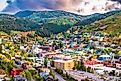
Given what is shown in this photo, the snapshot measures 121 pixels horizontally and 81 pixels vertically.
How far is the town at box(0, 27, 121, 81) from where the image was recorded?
126 ft

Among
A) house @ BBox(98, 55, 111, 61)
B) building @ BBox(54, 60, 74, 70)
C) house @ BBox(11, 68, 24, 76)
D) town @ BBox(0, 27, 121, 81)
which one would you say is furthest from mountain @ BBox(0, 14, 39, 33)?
house @ BBox(11, 68, 24, 76)

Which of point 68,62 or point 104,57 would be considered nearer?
point 68,62

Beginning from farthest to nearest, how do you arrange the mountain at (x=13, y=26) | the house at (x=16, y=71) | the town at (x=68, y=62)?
1. the mountain at (x=13, y=26)
2. the town at (x=68, y=62)
3. the house at (x=16, y=71)

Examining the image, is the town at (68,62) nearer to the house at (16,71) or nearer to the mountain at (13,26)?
the house at (16,71)

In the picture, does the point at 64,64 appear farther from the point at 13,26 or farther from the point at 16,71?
the point at 13,26

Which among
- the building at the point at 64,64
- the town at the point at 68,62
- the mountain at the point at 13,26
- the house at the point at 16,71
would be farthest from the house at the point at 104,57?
the mountain at the point at 13,26

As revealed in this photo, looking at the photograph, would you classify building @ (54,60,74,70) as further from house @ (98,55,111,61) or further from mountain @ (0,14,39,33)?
mountain @ (0,14,39,33)

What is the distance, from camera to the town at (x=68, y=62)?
38438 mm

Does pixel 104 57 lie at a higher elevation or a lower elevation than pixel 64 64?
higher

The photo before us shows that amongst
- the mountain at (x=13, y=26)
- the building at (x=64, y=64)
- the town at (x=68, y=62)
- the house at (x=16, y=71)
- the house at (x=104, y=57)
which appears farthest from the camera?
the mountain at (x=13, y=26)

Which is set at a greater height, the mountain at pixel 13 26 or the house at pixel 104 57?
the mountain at pixel 13 26

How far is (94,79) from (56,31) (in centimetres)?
7844

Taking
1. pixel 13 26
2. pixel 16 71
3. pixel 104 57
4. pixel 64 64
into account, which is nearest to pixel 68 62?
pixel 64 64

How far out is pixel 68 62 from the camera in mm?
49125
